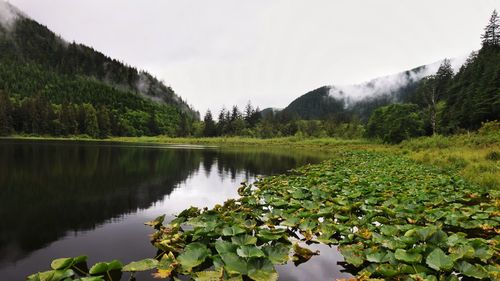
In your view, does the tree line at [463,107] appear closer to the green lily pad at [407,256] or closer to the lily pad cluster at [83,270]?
the green lily pad at [407,256]

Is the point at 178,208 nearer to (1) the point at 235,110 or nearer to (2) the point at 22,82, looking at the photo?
(1) the point at 235,110

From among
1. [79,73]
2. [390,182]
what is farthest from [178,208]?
[79,73]

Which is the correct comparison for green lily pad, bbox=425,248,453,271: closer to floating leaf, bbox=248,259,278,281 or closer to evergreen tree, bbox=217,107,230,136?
floating leaf, bbox=248,259,278,281

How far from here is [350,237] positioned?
564 centimetres

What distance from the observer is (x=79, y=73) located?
19638 cm

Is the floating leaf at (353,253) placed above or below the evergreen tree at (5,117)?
below

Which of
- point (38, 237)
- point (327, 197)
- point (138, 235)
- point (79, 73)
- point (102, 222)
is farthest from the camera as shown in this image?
point (79, 73)

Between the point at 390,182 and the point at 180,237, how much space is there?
9.32 metres

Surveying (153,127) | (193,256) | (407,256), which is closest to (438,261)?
(407,256)

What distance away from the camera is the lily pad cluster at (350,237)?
13.8 feet

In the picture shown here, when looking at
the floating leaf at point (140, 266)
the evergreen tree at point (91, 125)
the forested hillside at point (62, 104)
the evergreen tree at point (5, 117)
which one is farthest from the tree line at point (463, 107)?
the evergreen tree at point (5, 117)

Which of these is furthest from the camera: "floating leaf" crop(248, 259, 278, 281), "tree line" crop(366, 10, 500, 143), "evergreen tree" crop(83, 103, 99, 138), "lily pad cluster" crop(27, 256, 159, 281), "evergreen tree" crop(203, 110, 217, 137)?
"evergreen tree" crop(203, 110, 217, 137)

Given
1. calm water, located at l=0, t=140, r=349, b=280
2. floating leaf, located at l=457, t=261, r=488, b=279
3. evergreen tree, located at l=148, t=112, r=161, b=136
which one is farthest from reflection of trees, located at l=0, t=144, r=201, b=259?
evergreen tree, located at l=148, t=112, r=161, b=136

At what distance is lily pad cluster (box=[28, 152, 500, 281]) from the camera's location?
4215 mm
